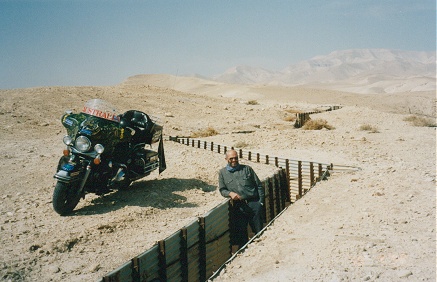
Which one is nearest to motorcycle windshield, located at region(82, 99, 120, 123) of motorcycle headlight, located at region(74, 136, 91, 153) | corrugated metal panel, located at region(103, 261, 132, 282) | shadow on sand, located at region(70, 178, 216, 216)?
motorcycle headlight, located at region(74, 136, 91, 153)

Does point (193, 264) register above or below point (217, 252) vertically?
above

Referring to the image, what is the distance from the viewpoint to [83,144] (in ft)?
23.5

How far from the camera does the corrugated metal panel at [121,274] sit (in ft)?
12.7

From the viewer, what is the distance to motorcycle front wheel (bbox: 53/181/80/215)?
6.91 m

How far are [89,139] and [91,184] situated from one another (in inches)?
36.9

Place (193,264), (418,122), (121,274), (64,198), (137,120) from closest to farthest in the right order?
1. (121,274)
2. (193,264)
3. (64,198)
4. (137,120)
5. (418,122)

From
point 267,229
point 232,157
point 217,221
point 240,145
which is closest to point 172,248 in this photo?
point 217,221

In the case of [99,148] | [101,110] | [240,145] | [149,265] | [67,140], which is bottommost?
[240,145]

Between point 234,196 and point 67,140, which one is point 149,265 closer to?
point 234,196

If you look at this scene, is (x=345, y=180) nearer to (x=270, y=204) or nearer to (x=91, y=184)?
(x=270, y=204)

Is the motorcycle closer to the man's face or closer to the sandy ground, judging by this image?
the sandy ground

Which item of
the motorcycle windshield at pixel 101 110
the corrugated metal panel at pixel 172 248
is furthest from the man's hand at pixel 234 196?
the motorcycle windshield at pixel 101 110

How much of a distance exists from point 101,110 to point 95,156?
3.51 ft

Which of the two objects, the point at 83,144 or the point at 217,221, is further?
the point at 83,144
